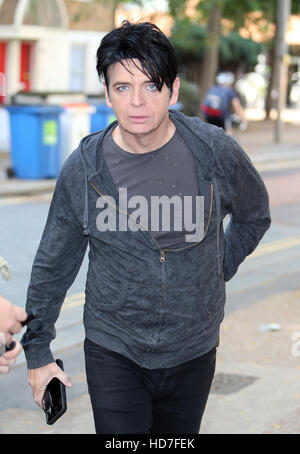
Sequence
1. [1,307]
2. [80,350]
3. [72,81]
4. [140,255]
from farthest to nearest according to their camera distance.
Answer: [72,81] → [80,350] → [140,255] → [1,307]

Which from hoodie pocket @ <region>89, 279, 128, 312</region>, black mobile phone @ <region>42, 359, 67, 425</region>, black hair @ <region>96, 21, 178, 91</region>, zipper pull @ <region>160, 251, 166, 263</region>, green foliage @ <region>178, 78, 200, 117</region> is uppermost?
black hair @ <region>96, 21, 178, 91</region>

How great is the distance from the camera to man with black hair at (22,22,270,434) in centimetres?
294

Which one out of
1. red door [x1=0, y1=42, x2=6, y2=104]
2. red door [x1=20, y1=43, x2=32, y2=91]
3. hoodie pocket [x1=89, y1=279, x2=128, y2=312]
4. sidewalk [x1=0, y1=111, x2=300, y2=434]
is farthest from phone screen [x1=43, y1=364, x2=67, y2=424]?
red door [x1=20, y1=43, x2=32, y2=91]

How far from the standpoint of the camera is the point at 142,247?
116 inches

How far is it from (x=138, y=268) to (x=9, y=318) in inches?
19.9

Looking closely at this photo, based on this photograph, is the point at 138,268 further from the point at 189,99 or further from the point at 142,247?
the point at 189,99

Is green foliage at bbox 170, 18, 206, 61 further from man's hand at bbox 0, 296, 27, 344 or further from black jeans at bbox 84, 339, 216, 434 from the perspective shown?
man's hand at bbox 0, 296, 27, 344

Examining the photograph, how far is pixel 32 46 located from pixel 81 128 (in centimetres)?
639

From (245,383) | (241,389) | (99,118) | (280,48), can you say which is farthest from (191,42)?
(241,389)

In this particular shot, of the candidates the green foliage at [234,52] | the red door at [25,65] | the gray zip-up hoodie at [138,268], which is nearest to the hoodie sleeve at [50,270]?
the gray zip-up hoodie at [138,268]

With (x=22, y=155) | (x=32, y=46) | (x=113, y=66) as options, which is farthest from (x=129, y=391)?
(x=32, y=46)

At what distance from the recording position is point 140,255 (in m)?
2.95

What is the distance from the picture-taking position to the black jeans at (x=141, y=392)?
3.01 meters
